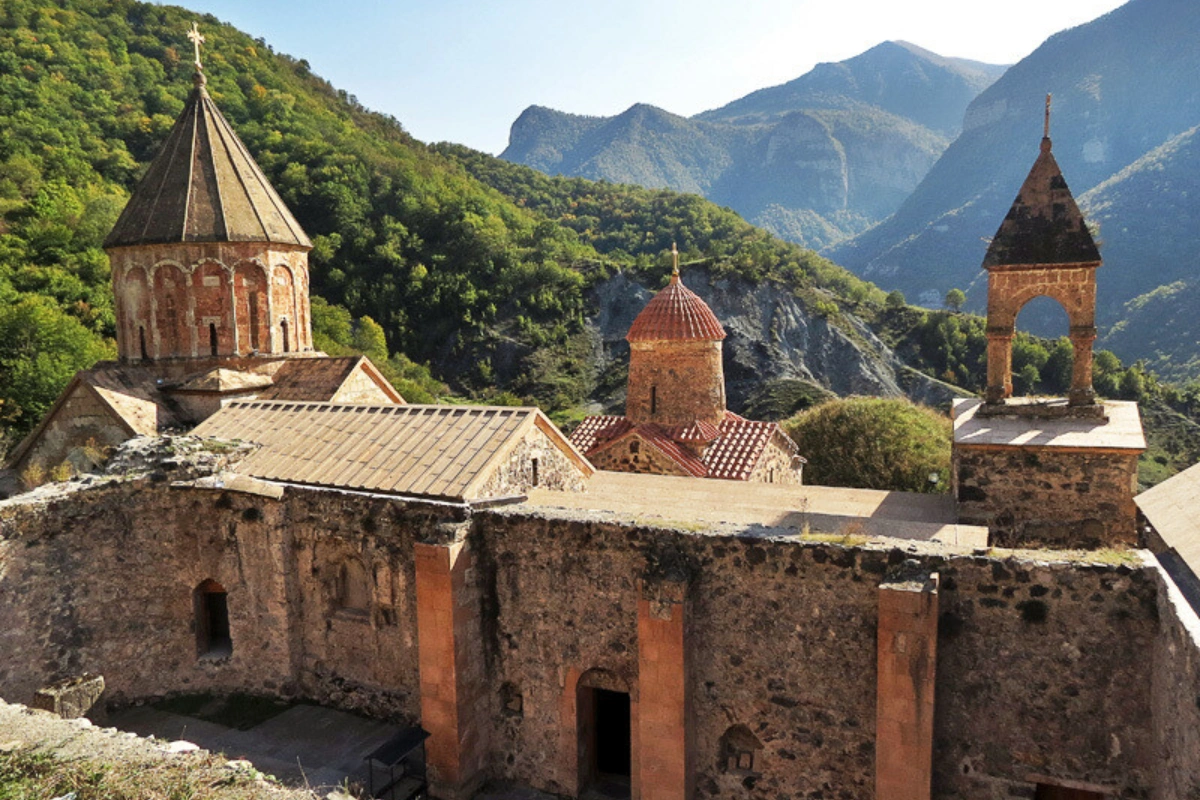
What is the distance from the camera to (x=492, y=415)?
9820 millimetres

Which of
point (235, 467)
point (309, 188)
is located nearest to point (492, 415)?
point (235, 467)

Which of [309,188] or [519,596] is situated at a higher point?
[309,188]

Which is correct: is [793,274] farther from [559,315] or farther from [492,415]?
[492,415]

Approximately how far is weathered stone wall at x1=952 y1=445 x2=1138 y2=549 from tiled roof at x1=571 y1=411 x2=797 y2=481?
5600 millimetres

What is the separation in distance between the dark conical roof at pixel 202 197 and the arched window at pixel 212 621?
597 cm

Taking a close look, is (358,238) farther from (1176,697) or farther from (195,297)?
(1176,697)

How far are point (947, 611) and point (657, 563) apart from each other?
8.19 ft

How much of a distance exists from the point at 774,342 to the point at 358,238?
28282 millimetres

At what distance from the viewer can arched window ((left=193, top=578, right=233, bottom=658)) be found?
963 centimetres

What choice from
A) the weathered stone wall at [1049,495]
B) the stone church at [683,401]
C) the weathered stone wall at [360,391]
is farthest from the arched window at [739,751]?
the weathered stone wall at [360,391]

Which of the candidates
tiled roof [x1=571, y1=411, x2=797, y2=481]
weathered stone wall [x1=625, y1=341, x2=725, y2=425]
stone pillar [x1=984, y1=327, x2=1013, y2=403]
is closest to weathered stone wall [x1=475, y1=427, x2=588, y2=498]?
tiled roof [x1=571, y1=411, x2=797, y2=481]

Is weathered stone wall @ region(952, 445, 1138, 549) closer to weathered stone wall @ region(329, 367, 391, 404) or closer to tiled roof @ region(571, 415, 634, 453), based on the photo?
tiled roof @ region(571, 415, 634, 453)

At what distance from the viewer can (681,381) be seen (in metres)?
15.4

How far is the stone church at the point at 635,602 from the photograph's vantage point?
5902mm
